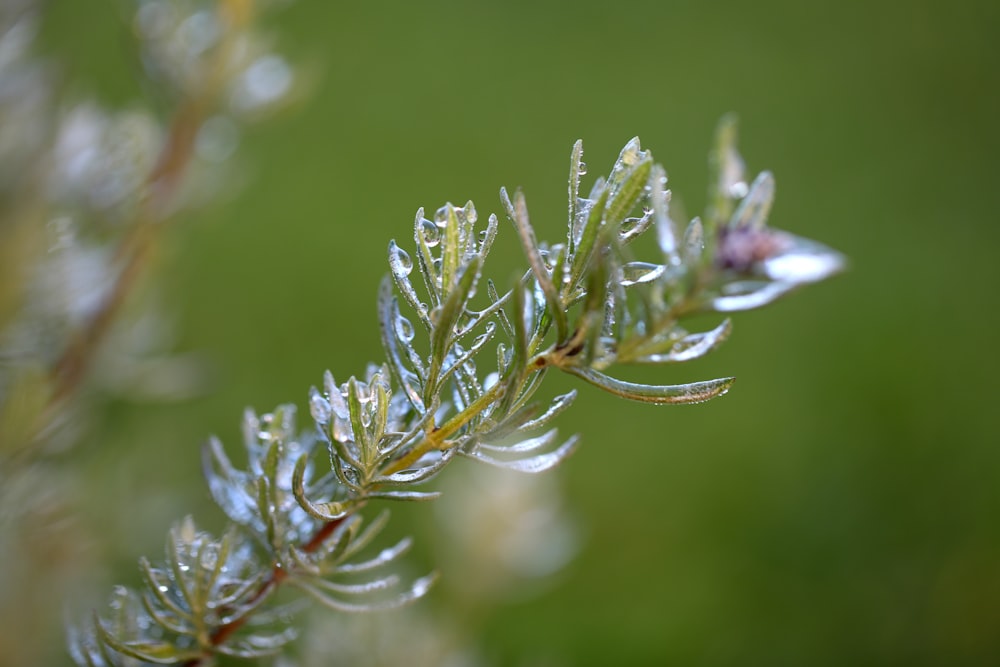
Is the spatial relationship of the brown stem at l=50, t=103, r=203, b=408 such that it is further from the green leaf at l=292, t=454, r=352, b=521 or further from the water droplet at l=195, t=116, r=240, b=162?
the green leaf at l=292, t=454, r=352, b=521

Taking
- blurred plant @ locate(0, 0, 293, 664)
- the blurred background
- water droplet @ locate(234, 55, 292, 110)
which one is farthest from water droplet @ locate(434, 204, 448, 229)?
the blurred background

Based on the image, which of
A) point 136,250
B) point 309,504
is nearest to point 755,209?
point 309,504

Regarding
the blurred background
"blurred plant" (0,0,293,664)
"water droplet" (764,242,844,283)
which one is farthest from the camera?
the blurred background

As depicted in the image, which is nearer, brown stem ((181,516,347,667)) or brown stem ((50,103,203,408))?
brown stem ((181,516,347,667))

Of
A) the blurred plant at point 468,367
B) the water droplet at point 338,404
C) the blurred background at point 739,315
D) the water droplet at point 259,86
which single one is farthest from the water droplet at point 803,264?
the blurred background at point 739,315

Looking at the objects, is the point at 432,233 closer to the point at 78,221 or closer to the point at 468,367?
the point at 468,367

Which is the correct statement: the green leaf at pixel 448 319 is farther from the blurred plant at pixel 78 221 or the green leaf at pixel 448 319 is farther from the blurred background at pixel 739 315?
the blurred background at pixel 739 315
